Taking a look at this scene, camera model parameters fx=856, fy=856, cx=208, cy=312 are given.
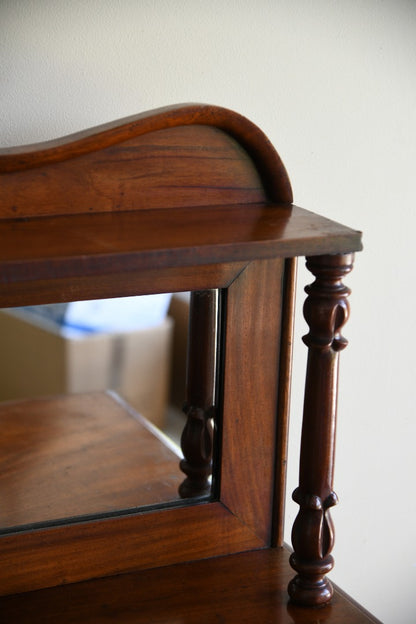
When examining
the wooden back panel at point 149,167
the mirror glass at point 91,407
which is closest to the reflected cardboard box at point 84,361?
the mirror glass at point 91,407

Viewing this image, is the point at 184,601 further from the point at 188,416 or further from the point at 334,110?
the point at 334,110

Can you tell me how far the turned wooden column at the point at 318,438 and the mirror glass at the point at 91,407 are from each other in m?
0.12

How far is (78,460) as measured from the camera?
0.89 metres

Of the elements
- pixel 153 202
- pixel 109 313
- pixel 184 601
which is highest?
pixel 153 202

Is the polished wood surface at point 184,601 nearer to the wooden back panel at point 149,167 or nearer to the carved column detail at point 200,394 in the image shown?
the carved column detail at point 200,394

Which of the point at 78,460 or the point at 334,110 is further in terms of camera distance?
the point at 334,110

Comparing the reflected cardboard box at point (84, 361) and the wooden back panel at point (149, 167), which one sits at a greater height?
the wooden back panel at point (149, 167)

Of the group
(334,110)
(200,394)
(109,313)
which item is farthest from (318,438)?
(334,110)

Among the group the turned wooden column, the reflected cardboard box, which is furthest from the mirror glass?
the turned wooden column

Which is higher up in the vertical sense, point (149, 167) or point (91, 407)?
point (149, 167)

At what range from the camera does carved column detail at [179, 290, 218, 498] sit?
2.77 feet

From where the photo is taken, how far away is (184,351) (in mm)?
869

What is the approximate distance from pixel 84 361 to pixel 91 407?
0.06 m

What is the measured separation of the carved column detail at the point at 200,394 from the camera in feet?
2.77
